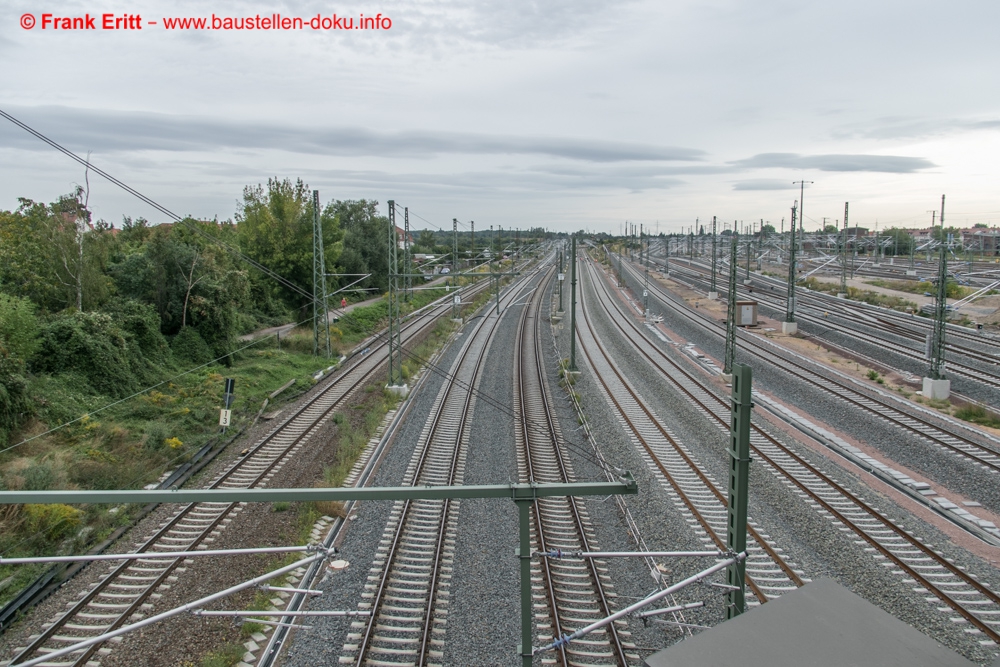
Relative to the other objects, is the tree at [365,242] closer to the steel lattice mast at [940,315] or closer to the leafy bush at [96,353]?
the leafy bush at [96,353]

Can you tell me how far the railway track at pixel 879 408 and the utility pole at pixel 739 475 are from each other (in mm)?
11353

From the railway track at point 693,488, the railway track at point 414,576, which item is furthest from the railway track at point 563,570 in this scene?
the railway track at point 693,488

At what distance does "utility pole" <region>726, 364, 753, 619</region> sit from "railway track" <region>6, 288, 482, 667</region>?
575 cm

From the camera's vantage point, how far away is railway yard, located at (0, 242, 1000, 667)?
24.2ft

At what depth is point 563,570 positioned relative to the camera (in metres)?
8.98

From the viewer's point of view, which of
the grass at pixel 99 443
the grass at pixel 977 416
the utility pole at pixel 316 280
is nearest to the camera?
the grass at pixel 99 443

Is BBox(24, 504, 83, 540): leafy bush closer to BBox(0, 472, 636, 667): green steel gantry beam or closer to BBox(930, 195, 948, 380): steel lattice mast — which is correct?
BBox(0, 472, 636, 667): green steel gantry beam

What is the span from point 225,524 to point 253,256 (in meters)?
25.8

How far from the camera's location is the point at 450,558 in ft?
30.3

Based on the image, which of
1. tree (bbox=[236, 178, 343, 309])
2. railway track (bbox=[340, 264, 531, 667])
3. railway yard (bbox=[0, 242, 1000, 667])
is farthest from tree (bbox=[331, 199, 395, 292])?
railway track (bbox=[340, 264, 531, 667])

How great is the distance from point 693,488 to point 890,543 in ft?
10.7

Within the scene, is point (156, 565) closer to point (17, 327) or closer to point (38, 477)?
point (38, 477)

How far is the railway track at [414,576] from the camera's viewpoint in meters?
7.12

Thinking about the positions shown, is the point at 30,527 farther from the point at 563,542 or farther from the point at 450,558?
the point at 563,542
